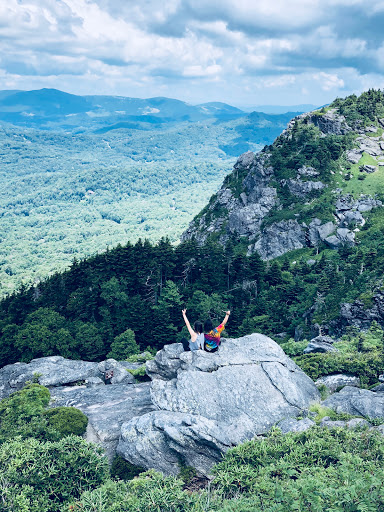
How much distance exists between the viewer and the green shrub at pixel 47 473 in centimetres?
1811

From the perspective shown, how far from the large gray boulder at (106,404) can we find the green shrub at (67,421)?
79cm

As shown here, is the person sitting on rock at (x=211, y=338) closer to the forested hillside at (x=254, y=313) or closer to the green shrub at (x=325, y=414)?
the forested hillside at (x=254, y=313)

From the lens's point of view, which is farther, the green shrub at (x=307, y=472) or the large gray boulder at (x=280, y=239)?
the large gray boulder at (x=280, y=239)

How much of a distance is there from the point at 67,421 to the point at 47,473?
768 centimetres

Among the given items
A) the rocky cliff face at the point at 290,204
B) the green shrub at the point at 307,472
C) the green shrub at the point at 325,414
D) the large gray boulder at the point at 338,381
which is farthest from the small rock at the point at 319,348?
the rocky cliff face at the point at 290,204

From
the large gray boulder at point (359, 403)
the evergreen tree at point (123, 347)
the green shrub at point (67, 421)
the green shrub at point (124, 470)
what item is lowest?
the evergreen tree at point (123, 347)

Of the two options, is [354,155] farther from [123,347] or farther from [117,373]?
[117,373]

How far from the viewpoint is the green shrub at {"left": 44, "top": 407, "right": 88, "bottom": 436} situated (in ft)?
86.7

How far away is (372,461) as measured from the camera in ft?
59.2

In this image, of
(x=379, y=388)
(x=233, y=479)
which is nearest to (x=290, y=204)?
(x=379, y=388)

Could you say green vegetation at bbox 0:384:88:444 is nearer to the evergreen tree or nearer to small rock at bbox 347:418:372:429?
small rock at bbox 347:418:372:429

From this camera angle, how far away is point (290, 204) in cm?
10394

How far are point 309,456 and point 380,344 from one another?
23.8m

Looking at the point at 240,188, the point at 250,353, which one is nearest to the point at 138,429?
the point at 250,353
